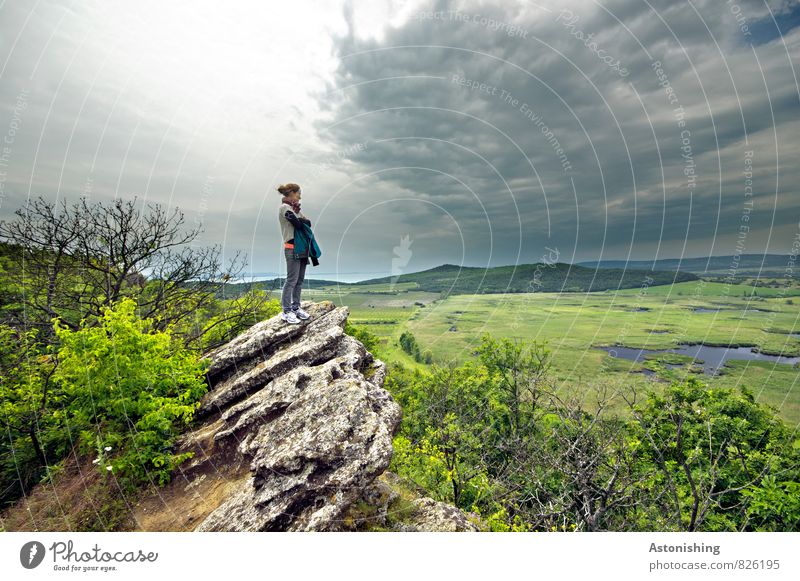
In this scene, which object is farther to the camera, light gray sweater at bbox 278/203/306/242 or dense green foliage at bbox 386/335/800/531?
dense green foliage at bbox 386/335/800/531

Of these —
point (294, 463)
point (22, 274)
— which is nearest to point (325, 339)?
point (294, 463)

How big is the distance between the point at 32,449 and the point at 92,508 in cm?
821

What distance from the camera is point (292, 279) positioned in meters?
9.14

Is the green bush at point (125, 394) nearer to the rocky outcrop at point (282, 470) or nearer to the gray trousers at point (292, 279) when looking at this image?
the rocky outcrop at point (282, 470)

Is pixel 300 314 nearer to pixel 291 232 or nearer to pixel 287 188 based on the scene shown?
pixel 291 232

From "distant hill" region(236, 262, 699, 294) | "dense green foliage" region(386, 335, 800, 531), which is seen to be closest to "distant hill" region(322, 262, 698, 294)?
"distant hill" region(236, 262, 699, 294)

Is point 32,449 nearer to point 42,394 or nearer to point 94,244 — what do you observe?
point 42,394

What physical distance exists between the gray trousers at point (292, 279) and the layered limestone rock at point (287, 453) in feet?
5.39

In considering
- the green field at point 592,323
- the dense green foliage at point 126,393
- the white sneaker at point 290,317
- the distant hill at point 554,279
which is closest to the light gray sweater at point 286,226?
the white sneaker at point 290,317

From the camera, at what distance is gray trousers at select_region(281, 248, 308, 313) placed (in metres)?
8.78

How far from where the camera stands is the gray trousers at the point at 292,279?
8.78m

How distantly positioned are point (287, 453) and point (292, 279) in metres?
4.87

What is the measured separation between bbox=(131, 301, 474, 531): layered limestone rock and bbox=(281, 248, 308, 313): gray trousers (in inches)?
64.6

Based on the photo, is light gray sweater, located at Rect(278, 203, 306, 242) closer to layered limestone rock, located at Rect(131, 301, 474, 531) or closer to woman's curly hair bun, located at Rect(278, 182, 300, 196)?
woman's curly hair bun, located at Rect(278, 182, 300, 196)
